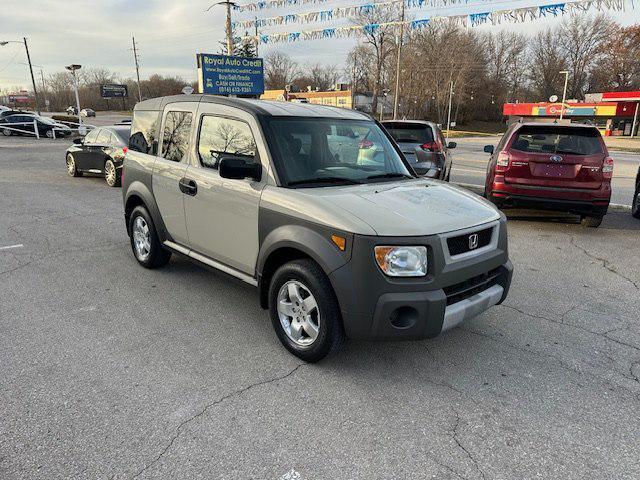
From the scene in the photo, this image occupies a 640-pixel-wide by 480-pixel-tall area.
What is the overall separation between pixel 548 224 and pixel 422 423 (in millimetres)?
6461

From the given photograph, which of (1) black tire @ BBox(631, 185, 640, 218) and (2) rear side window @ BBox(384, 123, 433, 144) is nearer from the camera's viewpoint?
(1) black tire @ BBox(631, 185, 640, 218)

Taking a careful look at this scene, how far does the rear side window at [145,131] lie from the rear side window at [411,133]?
577 centimetres

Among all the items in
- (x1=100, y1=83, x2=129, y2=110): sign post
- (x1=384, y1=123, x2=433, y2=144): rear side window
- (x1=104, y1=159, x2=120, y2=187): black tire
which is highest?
(x1=100, y1=83, x2=129, y2=110): sign post

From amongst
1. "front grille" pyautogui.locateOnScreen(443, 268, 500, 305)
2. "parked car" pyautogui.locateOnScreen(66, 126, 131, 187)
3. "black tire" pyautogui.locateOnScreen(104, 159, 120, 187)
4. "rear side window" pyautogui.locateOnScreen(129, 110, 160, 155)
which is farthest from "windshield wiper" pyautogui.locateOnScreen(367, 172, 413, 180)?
"black tire" pyautogui.locateOnScreen(104, 159, 120, 187)

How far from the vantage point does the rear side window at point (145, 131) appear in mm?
5086

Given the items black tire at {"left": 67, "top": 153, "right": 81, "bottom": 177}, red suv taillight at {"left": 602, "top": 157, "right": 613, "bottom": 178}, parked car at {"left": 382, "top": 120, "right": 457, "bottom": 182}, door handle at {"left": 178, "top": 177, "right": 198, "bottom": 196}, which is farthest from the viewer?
black tire at {"left": 67, "top": 153, "right": 81, "bottom": 177}

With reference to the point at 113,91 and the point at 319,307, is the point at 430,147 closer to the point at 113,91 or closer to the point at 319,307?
the point at 319,307

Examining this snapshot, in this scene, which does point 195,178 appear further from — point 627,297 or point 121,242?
point 627,297

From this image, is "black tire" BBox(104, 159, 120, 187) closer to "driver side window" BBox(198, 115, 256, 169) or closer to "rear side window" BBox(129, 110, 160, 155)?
"rear side window" BBox(129, 110, 160, 155)

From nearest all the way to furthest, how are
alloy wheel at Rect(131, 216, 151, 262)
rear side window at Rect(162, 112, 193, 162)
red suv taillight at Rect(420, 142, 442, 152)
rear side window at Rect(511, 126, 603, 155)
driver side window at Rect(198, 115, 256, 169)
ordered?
driver side window at Rect(198, 115, 256, 169)
rear side window at Rect(162, 112, 193, 162)
alloy wheel at Rect(131, 216, 151, 262)
rear side window at Rect(511, 126, 603, 155)
red suv taillight at Rect(420, 142, 442, 152)

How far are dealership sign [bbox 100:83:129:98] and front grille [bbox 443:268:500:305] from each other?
101571mm

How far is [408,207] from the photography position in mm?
3307

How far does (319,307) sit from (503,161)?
5519 mm

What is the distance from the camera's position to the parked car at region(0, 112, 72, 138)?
28392 mm
